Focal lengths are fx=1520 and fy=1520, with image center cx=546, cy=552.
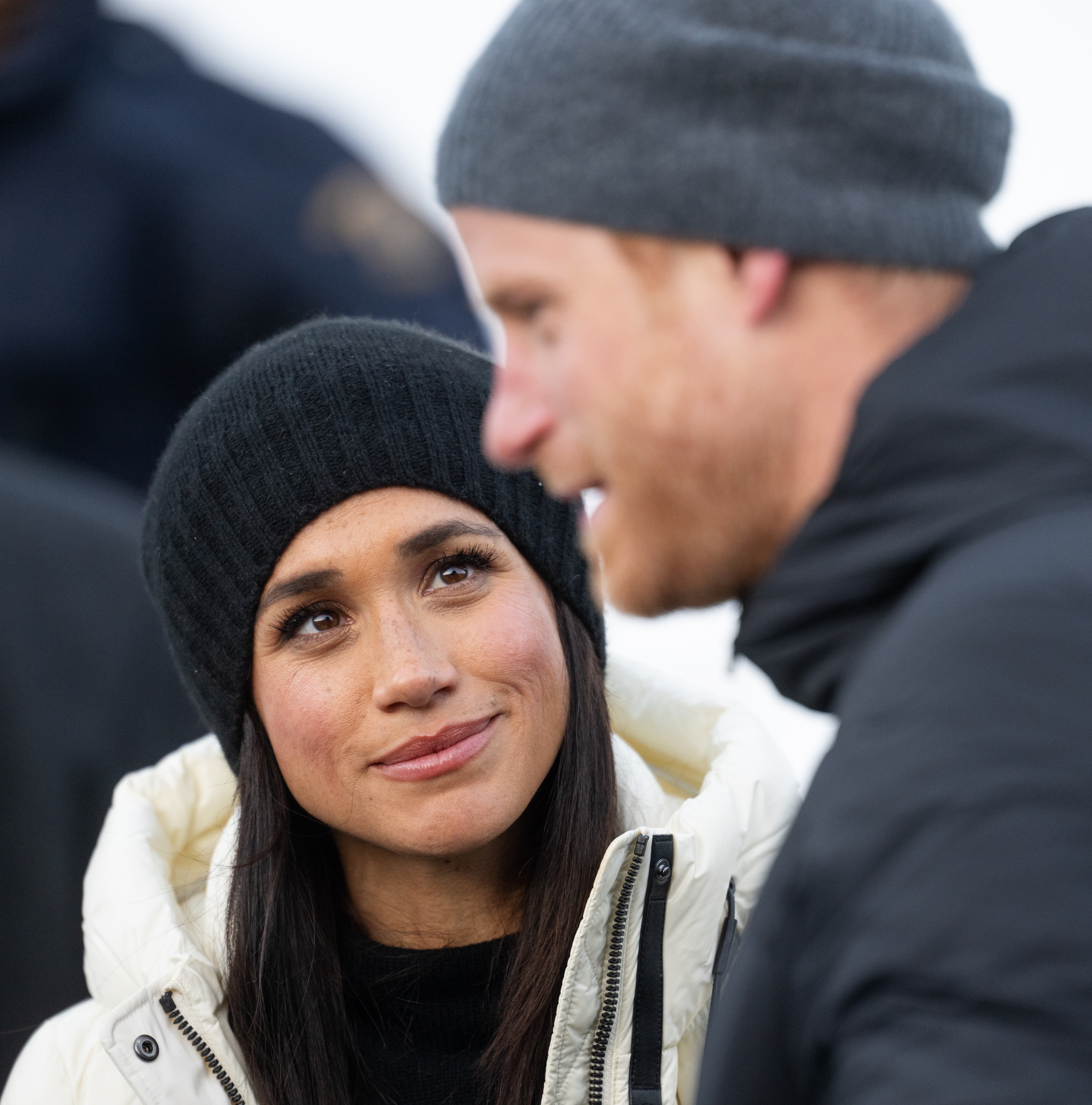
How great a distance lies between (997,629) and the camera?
993 millimetres

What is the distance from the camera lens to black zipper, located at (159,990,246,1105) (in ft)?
6.72

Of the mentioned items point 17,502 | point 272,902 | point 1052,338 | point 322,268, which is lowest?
point 272,902

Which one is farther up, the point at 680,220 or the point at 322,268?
the point at 680,220

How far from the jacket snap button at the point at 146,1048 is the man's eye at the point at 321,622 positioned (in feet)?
1.92

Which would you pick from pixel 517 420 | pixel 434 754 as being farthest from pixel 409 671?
pixel 517 420

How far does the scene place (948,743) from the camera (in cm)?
98

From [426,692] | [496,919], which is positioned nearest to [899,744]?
[426,692]

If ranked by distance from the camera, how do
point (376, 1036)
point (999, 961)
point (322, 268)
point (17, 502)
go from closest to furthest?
1. point (999, 961)
2. point (376, 1036)
3. point (17, 502)
4. point (322, 268)

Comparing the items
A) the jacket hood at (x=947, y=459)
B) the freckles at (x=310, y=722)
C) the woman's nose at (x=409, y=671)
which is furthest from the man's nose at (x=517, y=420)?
the freckles at (x=310, y=722)

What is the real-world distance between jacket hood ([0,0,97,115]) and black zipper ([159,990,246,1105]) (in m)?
2.00

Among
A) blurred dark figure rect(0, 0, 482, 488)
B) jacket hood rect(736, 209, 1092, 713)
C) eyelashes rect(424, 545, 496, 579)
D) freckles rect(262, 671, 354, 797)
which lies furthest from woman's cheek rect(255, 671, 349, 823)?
blurred dark figure rect(0, 0, 482, 488)

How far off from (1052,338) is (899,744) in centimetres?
34

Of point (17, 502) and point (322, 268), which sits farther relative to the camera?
point (322, 268)

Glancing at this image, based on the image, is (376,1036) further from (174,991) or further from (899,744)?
(899,744)
